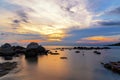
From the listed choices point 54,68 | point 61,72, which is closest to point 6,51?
point 54,68

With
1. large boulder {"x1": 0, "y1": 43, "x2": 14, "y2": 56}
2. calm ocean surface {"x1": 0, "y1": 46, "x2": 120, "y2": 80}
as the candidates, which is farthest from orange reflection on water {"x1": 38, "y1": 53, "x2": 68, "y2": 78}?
large boulder {"x1": 0, "y1": 43, "x2": 14, "y2": 56}

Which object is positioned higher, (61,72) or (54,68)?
(54,68)

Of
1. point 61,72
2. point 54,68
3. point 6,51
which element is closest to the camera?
point 61,72

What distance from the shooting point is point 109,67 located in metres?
73.0

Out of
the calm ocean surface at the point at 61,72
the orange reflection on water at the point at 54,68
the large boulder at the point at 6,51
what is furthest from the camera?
the large boulder at the point at 6,51

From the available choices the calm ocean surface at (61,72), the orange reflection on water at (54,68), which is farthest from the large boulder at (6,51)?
the orange reflection on water at (54,68)

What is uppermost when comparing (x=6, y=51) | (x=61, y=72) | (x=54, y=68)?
(x=6, y=51)

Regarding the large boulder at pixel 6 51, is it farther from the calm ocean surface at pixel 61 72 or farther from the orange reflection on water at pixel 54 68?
the orange reflection on water at pixel 54 68

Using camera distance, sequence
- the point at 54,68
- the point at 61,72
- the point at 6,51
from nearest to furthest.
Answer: the point at 61,72
the point at 54,68
the point at 6,51

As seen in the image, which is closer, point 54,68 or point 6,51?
point 54,68

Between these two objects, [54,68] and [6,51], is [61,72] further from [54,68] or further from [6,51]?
[6,51]

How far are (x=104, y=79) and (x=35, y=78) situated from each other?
18.0 meters

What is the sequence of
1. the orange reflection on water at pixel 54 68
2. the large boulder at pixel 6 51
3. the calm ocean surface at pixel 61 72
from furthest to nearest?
the large boulder at pixel 6 51, the orange reflection on water at pixel 54 68, the calm ocean surface at pixel 61 72

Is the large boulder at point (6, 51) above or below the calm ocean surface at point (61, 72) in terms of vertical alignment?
above
